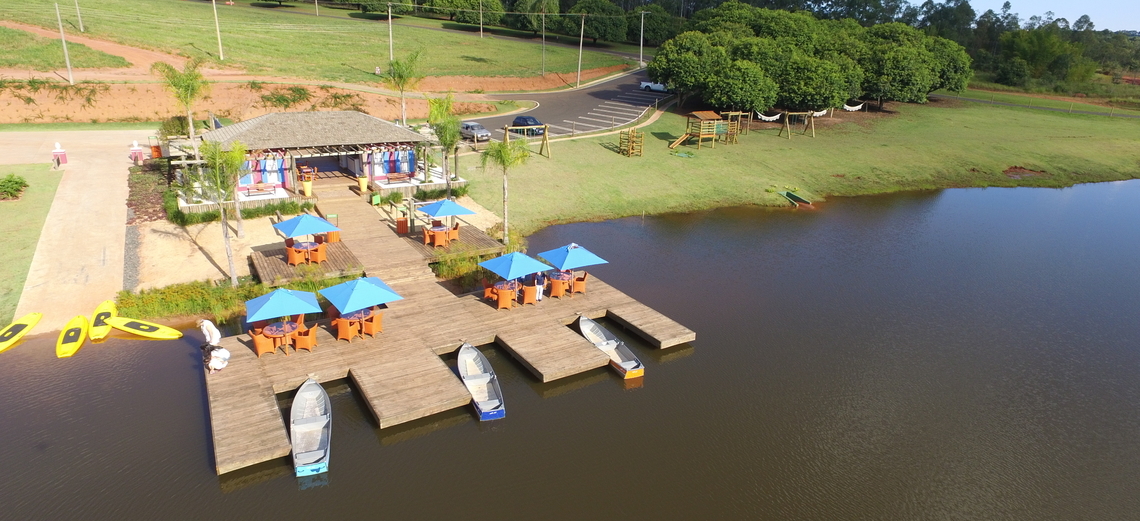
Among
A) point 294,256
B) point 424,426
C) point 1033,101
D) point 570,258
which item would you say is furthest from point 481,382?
point 1033,101

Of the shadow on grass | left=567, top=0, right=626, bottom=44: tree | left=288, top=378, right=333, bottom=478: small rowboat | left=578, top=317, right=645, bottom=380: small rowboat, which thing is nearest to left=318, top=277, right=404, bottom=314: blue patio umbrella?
left=288, top=378, right=333, bottom=478: small rowboat

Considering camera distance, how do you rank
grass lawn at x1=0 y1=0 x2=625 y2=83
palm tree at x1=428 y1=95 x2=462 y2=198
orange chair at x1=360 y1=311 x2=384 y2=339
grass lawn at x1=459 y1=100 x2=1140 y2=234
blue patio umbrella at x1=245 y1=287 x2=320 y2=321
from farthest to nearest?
grass lawn at x1=0 y1=0 x2=625 y2=83
grass lawn at x1=459 y1=100 x2=1140 y2=234
palm tree at x1=428 y1=95 x2=462 y2=198
orange chair at x1=360 y1=311 x2=384 y2=339
blue patio umbrella at x1=245 y1=287 x2=320 y2=321

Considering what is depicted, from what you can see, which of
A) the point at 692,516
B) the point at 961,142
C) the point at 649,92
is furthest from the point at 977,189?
the point at 692,516

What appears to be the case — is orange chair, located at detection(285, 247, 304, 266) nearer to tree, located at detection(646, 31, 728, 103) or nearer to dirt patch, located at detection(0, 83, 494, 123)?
dirt patch, located at detection(0, 83, 494, 123)

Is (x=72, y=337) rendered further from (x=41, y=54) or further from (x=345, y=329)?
(x=41, y=54)

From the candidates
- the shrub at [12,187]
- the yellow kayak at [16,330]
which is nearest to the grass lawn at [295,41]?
the shrub at [12,187]

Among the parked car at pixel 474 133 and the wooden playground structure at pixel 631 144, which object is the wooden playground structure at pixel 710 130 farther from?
the parked car at pixel 474 133
